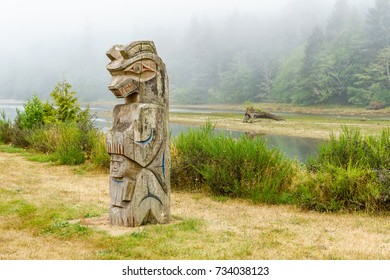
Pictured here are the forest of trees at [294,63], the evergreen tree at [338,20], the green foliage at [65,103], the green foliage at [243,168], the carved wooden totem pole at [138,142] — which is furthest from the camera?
the evergreen tree at [338,20]

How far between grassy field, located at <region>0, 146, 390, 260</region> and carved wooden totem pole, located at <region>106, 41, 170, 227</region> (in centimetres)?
29

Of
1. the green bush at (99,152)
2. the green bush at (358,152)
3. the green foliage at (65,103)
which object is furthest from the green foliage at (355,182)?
the green foliage at (65,103)

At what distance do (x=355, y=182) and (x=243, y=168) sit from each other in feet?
7.20

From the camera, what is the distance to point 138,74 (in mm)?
6676

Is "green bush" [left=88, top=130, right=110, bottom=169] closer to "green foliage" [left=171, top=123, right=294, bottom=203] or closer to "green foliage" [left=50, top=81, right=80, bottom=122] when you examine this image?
"green foliage" [left=171, top=123, right=294, bottom=203]

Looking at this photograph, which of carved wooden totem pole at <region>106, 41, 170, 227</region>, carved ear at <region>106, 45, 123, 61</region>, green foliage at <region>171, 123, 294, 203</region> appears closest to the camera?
carved wooden totem pole at <region>106, 41, 170, 227</region>

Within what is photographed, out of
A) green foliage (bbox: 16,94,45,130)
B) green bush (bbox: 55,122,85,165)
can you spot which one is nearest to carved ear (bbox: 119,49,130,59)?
green bush (bbox: 55,122,85,165)

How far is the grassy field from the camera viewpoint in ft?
18.3

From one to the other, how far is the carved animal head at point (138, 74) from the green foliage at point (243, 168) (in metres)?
2.83

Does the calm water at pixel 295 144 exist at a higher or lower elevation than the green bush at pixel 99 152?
lower

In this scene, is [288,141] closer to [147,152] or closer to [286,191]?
[286,191]

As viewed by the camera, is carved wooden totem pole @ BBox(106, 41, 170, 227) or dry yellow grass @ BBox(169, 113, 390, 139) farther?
dry yellow grass @ BBox(169, 113, 390, 139)

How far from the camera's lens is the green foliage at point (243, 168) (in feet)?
29.3

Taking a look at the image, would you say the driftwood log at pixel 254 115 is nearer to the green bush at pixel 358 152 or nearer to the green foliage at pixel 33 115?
the green foliage at pixel 33 115
